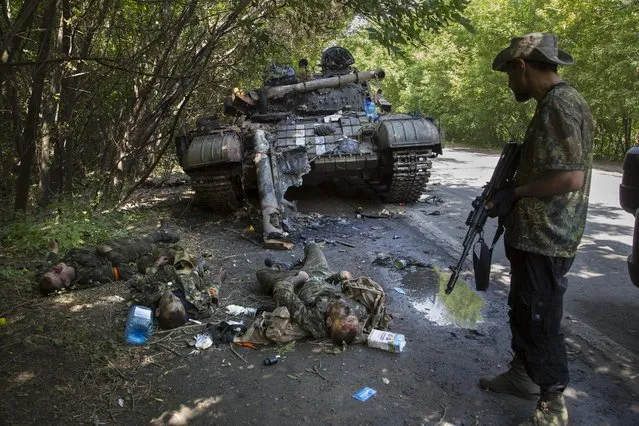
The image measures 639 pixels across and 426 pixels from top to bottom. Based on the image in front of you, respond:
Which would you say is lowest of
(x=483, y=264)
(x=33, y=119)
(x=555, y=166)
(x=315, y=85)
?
(x=483, y=264)

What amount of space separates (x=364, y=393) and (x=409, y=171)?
200 inches

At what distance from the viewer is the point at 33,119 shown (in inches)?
230

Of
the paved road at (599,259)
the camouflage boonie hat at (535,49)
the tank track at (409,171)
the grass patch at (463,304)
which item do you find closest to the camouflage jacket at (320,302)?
the grass patch at (463,304)

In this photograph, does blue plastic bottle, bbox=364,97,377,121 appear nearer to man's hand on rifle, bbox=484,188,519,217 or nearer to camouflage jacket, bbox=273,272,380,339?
camouflage jacket, bbox=273,272,380,339

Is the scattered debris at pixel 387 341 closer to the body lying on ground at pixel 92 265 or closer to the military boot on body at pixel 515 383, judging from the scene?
the military boot on body at pixel 515 383

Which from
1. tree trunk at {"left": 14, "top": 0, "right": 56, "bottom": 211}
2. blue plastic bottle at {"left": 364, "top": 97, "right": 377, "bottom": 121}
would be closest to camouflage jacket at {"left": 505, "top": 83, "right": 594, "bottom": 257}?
tree trunk at {"left": 14, "top": 0, "right": 56, "bottom": 211}

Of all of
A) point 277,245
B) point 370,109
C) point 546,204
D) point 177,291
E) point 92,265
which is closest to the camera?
point 546,204

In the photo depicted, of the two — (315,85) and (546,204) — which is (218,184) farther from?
(546,204)

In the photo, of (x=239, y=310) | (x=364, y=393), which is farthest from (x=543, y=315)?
(x=239, y=310)

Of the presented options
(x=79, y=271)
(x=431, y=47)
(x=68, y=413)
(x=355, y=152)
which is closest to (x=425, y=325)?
(x=68, y=413)

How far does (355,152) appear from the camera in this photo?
7617 millimetres

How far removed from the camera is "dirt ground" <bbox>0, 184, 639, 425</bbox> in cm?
283

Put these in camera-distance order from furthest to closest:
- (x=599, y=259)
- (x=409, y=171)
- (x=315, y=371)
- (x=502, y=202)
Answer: (x=409, y=171) → (x=599, y=259) → (x=315, y=371) → (x=502, y=202)

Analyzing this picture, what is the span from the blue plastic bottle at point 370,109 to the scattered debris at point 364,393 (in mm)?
5989
